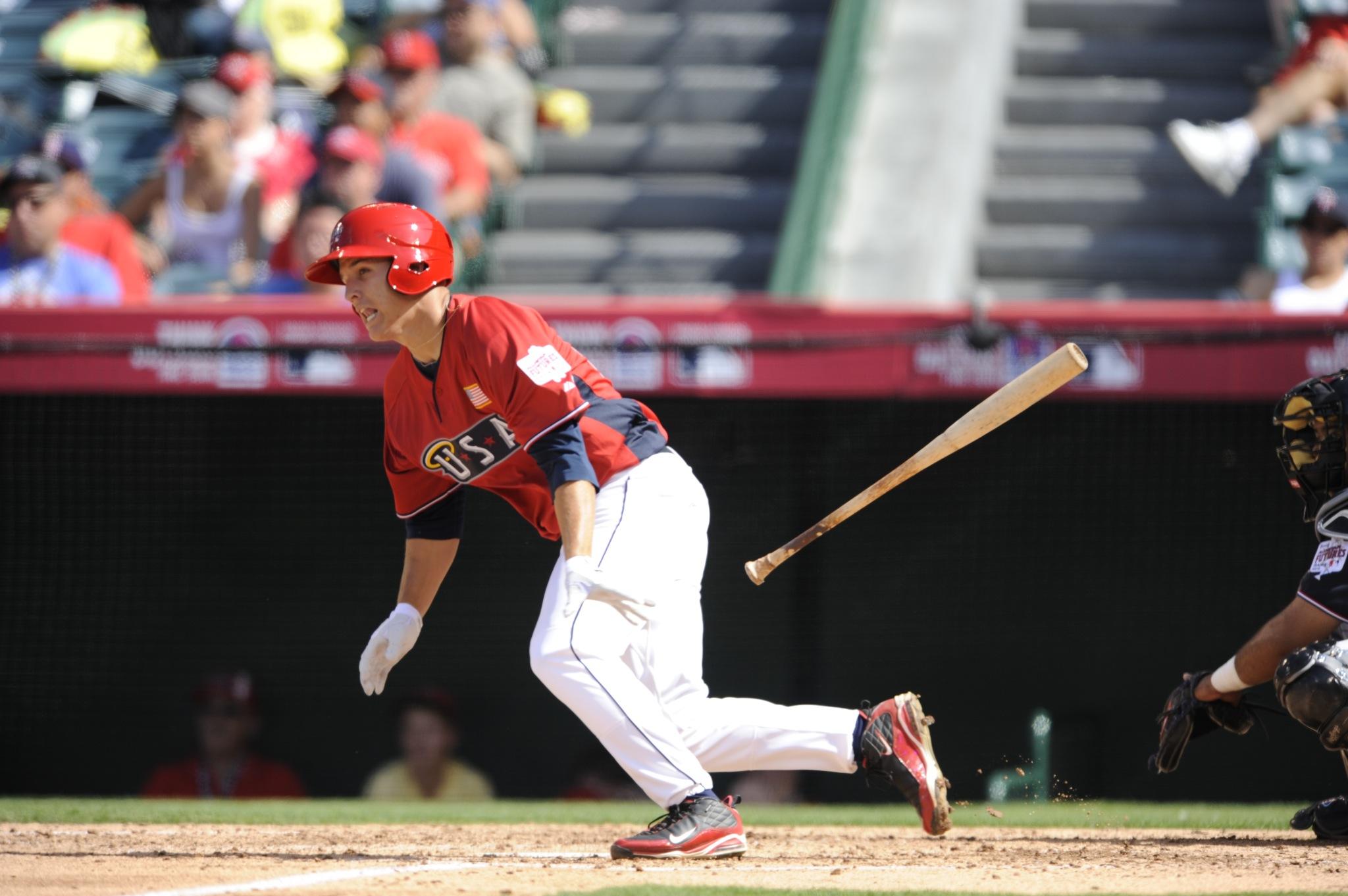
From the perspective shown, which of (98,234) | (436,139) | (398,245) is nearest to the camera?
(398,245)

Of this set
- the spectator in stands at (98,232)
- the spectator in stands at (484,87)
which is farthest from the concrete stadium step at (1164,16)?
the spectator in stands at (98,232)

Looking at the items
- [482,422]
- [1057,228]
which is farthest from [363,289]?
[1057,228]

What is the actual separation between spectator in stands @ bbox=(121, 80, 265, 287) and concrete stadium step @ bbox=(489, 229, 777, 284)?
119 centimetres

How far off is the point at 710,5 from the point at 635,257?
2.07 meters

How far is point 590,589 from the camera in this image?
12.2 feet

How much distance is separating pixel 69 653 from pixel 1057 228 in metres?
4.63

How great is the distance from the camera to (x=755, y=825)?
5.26 m

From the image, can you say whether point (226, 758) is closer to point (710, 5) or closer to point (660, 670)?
point (660, 670)

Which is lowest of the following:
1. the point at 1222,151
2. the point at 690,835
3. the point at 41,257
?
the point at 690,835

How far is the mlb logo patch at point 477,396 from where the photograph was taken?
3.90 meters

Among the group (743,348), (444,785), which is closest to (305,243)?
(743,348)

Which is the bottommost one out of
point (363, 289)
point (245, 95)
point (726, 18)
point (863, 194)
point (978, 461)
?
point (978, 461)

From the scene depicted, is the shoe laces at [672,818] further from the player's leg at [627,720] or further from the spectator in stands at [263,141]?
the spectator in stands at [263,141]

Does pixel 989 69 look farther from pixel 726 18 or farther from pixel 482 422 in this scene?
pixel 482 422
